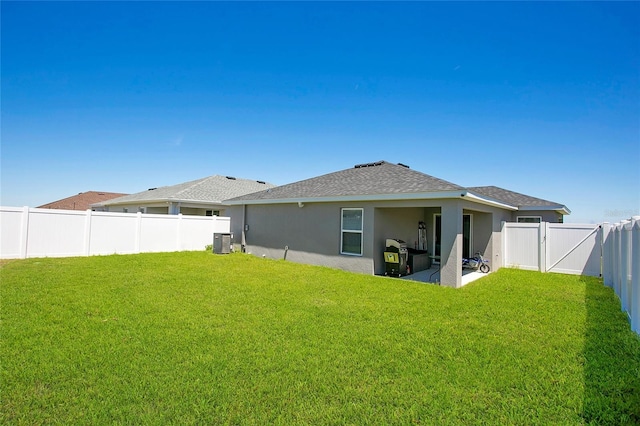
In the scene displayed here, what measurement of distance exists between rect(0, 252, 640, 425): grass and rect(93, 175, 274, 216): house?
11651mm

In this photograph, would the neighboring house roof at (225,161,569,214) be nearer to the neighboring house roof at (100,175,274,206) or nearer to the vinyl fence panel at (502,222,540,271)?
the vinyl fence panel at (502,222,540,271)

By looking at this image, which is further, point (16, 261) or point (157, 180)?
point (157, 180)

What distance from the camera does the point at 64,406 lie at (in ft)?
9.20

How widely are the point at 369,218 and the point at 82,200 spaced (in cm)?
4217

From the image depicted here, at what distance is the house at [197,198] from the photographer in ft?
61.9

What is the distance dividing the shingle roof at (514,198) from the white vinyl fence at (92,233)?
14189 mm

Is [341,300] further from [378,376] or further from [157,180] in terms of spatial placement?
[157,180]

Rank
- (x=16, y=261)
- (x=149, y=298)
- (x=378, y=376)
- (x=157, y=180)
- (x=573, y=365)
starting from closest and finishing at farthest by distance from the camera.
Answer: (x=378, y=376) < (x=573, y=365) < (x=149, y=298) < (x=16, y=261) < (x=157, y=180)

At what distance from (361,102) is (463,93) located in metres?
4.26

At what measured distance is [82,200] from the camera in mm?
38250

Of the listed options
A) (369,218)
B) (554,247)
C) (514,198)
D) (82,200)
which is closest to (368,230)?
(369,218)

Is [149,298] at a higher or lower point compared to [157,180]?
lower

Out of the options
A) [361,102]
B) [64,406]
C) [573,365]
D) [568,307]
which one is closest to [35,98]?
[361,102]

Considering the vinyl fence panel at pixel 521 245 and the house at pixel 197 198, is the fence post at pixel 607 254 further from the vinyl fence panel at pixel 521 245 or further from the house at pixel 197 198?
the house at pixel 197 198
